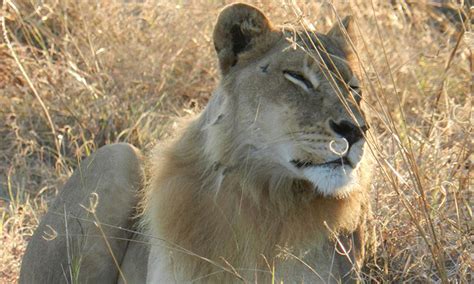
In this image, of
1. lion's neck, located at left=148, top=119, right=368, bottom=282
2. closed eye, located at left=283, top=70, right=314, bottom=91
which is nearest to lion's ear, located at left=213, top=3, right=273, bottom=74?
closed eye, located at left=283, top=70, right=314, bottom=91

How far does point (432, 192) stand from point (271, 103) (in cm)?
131

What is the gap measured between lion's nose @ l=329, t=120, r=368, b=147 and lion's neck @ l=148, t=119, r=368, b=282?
0.39 metres

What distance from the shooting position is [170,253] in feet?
12.9

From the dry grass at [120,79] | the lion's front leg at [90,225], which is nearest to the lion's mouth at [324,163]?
the lion's front leg at [90,225]

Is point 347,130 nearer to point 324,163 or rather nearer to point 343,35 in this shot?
point 324,163

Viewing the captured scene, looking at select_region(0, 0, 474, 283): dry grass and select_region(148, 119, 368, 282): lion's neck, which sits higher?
select_region(148, 119, 368, 282): lion's neck

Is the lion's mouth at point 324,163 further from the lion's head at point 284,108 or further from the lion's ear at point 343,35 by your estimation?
the lion's ear at point 343,35

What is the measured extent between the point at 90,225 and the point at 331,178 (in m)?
1.48

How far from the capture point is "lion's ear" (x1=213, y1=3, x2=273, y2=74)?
395 cm

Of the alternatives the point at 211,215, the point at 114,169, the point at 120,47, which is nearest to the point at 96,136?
the point at 120,47

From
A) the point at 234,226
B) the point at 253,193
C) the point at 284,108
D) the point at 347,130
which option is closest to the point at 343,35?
the point at 284,108

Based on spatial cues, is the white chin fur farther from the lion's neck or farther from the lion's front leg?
the lion's front leg

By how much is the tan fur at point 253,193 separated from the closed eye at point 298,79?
21 millimetres

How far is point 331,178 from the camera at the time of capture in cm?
353
